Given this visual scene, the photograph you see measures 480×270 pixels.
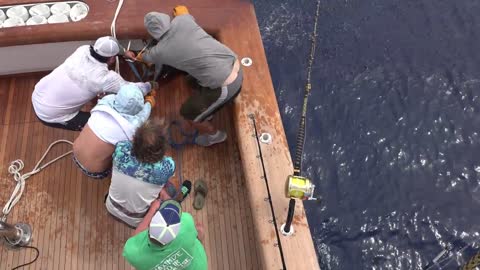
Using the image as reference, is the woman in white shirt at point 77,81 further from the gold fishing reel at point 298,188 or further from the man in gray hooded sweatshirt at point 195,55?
the gold fishing reel at point 298,188

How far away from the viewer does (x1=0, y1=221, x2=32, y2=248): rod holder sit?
9.81 feet

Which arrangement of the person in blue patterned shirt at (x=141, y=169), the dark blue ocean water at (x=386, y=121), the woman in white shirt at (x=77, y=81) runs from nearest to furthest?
the person in blue patterned shirt at (x=141, y=169), the woman in white shirt at (x=77, y=81), the dark blue ocean water at (x=386, y=121)

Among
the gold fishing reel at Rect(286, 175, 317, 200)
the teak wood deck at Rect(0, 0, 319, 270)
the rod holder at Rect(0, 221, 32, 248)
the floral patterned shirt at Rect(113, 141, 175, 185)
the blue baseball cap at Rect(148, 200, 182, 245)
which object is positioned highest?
the gold fishing reel at Rect(286, 175, 317, 200)

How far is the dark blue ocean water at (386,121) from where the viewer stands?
3.85 meters

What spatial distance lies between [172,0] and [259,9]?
1781 millimetres

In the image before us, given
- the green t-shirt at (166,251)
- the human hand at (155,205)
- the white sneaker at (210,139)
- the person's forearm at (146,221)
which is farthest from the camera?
the white sneaker at (210,139)

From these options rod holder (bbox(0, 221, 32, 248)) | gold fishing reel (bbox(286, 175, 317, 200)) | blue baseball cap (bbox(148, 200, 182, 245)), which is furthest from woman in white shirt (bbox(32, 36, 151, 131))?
gold fishing reel (bbox(286, 175, 317, 200))

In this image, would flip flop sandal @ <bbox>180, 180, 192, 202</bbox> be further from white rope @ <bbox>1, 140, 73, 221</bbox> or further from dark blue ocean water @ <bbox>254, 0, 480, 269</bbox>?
dark blue ocean water @ <bbox>254, 0, 480, 269</bbox>

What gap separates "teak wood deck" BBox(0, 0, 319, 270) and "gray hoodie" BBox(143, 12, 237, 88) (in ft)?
1.15

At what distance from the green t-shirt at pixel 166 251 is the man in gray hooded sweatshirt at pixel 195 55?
3.68 feet

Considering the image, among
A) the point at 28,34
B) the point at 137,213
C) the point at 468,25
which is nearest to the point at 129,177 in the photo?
the point at 137,213

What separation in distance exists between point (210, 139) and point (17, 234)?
1.52 meters

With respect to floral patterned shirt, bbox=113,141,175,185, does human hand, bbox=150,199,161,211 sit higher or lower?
lower

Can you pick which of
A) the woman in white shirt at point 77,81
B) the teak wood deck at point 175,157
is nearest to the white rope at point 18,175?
the teak wood deck at point 175,157
